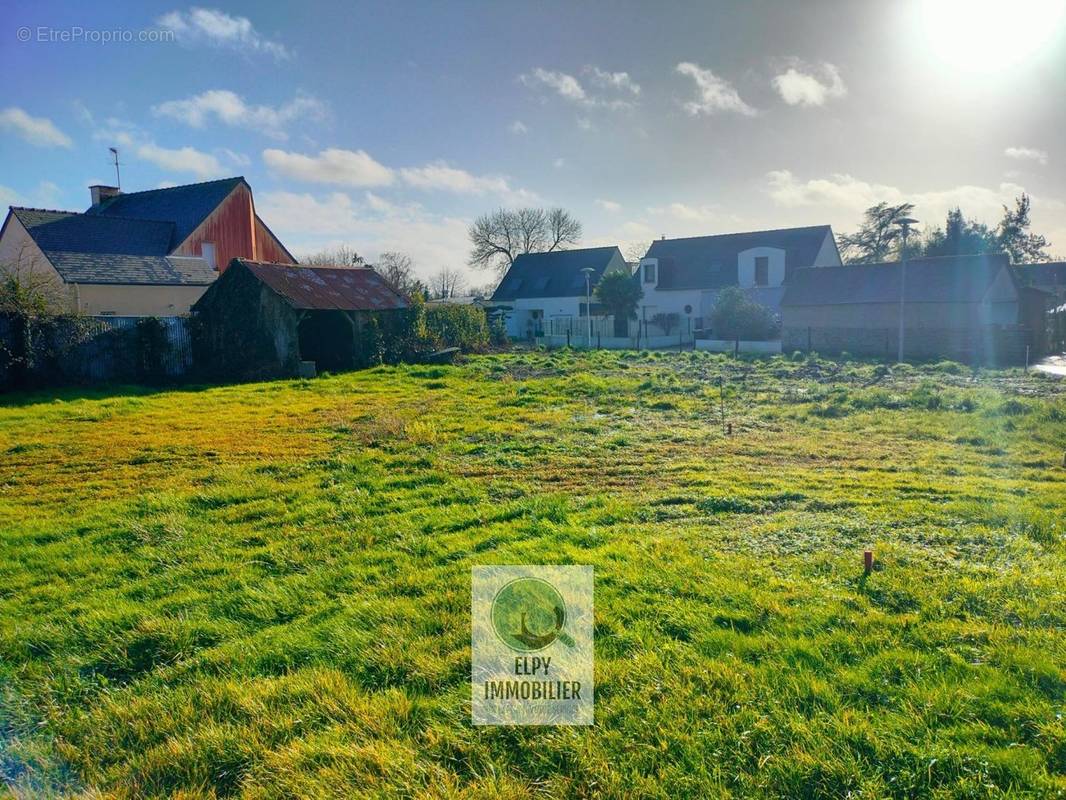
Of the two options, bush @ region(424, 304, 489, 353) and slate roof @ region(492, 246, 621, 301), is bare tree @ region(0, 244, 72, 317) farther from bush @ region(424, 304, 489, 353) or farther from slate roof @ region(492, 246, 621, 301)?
slate roof @ region(492, 246, 621, 301)

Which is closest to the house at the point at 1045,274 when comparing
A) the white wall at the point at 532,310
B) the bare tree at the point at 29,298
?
the white wall at the point at 532,310

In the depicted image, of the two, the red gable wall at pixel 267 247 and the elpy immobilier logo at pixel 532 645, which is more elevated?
the red gable wall at pixel 267 247

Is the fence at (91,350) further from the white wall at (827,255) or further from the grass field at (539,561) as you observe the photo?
the white wall at (827,255)

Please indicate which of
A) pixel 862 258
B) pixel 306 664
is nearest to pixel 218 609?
pixel 306 664

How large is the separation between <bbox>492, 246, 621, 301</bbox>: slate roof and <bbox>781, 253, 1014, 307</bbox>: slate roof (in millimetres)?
14059

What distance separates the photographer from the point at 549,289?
4362 centimetres

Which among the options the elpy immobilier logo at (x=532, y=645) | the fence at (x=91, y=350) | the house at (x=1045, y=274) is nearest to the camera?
the elpy immobilier logo at (x=532, y=645)

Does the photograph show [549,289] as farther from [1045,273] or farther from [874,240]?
[1045,273]

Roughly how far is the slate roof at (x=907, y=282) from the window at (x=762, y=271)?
5052 millimetres

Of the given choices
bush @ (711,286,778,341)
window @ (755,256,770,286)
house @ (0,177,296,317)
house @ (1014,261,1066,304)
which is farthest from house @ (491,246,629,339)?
house @ (1014,261,1066,304)

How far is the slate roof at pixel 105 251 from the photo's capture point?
22.8 m

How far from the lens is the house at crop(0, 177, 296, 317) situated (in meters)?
22.6

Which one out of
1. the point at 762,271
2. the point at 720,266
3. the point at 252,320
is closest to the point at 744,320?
the point at 762,271

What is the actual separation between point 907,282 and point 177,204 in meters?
35.9
